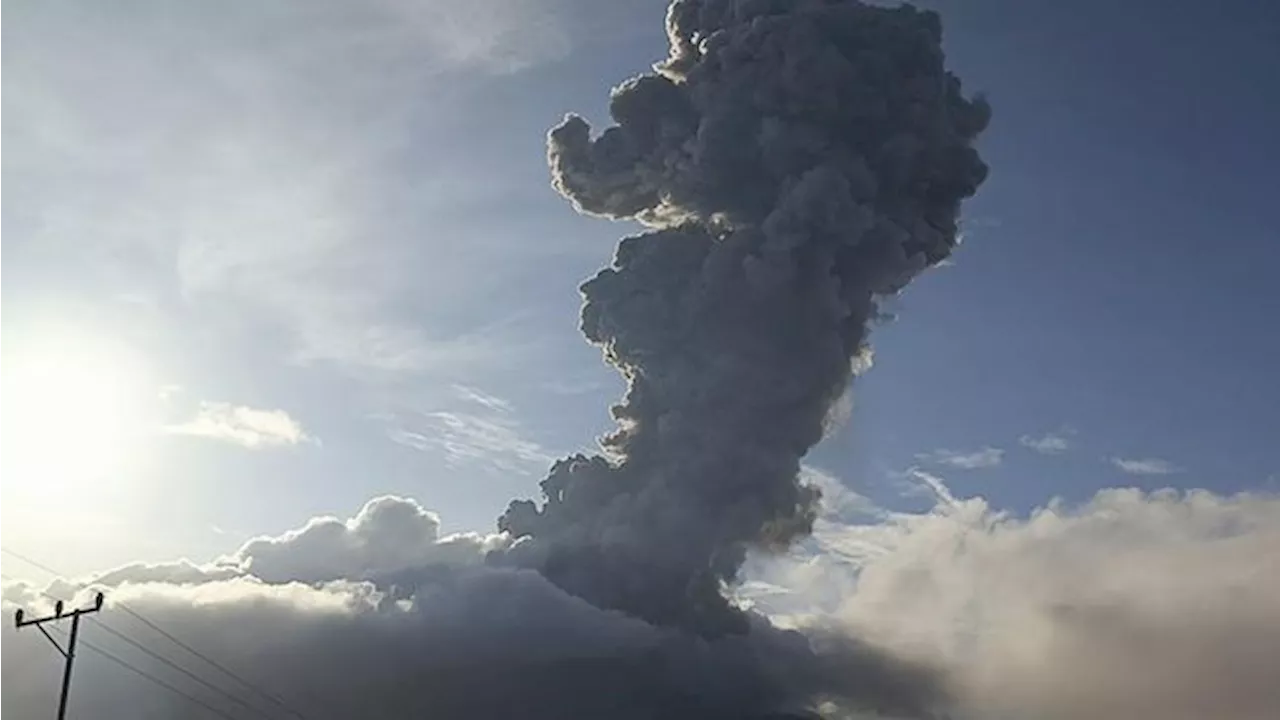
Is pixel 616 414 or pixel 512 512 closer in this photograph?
pixel 616 414

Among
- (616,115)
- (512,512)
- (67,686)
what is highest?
(616,115)

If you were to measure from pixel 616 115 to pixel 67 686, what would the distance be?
6743cm

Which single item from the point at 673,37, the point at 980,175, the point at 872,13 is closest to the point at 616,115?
the point at 673,37

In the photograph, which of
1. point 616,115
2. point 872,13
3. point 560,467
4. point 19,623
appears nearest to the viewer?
point 19,623

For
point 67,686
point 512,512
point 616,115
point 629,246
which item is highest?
point 616,115

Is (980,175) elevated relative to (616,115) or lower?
lower

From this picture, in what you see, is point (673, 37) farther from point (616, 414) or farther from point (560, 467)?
point (560, 467)

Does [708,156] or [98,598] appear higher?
[708,156]

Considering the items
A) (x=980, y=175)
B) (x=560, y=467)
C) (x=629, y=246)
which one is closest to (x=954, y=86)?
(x=980, y=175)

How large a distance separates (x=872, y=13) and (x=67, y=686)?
252 feet

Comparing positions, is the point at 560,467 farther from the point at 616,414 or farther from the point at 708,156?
the point at 708,156

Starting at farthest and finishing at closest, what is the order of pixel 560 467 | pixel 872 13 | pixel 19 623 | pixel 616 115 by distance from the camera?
pixel 560 467
pixel 616 115
pixel 872 13
pixel 19 623

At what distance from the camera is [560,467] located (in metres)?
143

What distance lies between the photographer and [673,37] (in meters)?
124
